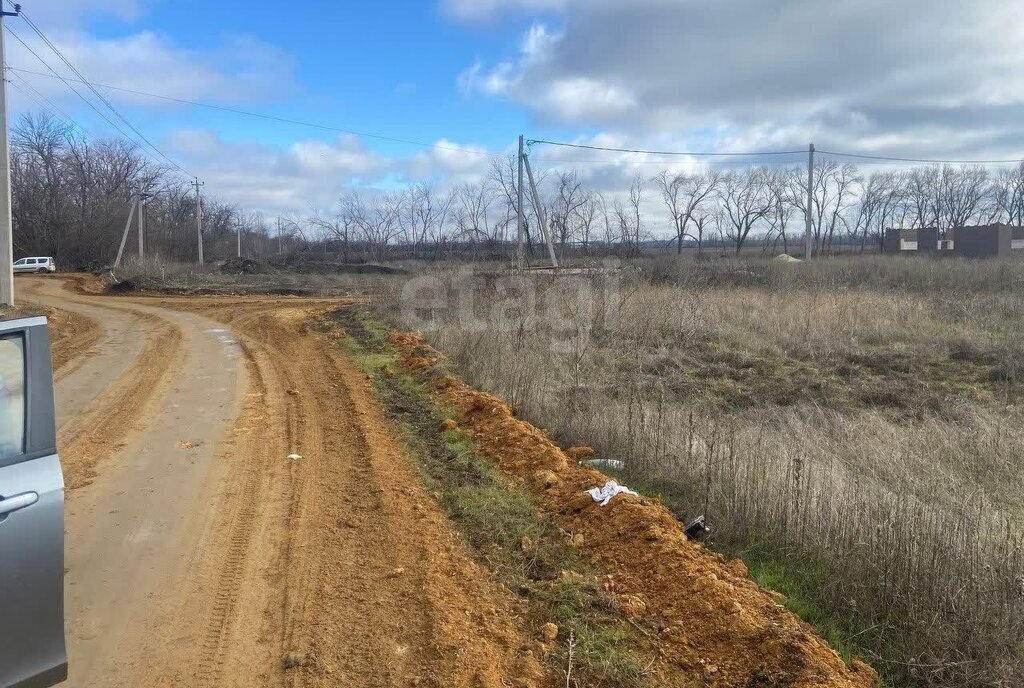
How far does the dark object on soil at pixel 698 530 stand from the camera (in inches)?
209

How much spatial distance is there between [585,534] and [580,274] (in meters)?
17.1

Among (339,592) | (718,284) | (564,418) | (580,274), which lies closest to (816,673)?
(339,592)

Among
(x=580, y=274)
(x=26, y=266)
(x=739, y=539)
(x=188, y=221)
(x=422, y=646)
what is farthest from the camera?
(x=188, y=221)

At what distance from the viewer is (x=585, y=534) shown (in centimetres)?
532

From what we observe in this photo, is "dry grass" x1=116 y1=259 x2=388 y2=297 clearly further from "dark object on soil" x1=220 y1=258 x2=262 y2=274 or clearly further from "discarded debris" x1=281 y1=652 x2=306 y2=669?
"discarded debris" x1=281 y1=652 x2=306 y2=669

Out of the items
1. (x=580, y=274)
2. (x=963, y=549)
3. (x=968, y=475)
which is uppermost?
(x=580, y=274)

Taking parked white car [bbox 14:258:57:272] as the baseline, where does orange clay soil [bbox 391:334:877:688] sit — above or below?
below

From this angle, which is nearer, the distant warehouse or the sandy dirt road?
the sandy dirt road

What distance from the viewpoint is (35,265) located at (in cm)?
4856

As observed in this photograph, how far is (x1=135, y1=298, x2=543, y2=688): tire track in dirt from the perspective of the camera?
141 inches

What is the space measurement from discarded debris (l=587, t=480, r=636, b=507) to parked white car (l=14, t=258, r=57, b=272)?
53776 mm

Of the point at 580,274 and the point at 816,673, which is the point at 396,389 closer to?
the point at 816,673

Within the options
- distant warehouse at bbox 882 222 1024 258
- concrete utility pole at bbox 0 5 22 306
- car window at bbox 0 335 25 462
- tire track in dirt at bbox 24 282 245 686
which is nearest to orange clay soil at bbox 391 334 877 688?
tire track in dirt at bbox 24 282 245 686

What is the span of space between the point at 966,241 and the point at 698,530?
58623 mm
